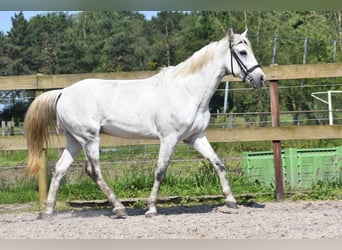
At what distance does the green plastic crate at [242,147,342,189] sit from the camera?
5.55 meters

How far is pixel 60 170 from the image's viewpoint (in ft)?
15.5

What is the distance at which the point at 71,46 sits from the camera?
2648 cm

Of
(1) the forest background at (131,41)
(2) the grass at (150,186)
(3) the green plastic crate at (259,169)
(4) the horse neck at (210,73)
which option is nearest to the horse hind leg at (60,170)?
(2) the grass at (150,186)

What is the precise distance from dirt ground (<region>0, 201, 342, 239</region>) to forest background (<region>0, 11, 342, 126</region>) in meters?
9.58

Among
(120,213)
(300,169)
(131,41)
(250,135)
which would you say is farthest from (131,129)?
(131,41)

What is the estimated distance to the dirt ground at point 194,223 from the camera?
3553mm

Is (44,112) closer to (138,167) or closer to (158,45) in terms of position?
(138,167)

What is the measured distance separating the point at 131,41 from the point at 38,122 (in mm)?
26578

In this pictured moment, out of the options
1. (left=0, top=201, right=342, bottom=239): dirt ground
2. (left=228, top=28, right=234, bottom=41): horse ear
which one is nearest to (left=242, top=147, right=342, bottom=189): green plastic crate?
(left=0, top=201, right=342, bottom=239): dirt ground

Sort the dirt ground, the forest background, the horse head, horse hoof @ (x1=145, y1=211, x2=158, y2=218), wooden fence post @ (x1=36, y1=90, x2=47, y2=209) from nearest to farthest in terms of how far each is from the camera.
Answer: the dirt ground < horse hoof @ (x1=145, y1=211, x2=158, y2=218) < the horse head < wooden fence post @ (x1=36, y1=90, x2=47, y2=209) < the forest background

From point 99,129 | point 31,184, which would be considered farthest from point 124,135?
point 31,184

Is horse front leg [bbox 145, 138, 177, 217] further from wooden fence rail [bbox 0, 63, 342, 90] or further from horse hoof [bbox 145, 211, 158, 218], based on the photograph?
wooden fence rail [bbox 0, 63, 342, 90]

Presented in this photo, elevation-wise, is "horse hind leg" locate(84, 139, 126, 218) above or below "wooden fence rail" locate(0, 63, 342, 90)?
below

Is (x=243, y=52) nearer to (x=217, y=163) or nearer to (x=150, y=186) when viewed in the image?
(x=217, y=163)
